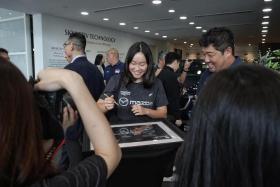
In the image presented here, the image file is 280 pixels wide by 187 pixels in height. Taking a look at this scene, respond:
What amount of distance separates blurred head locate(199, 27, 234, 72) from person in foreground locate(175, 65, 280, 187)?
1.57 meters

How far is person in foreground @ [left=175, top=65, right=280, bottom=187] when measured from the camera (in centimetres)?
57

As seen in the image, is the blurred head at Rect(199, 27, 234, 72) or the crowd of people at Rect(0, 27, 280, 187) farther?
the blurred head at Rect(199, 27, 234, 72)

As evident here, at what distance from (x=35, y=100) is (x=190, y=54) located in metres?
22.0

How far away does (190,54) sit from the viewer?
22047 mm

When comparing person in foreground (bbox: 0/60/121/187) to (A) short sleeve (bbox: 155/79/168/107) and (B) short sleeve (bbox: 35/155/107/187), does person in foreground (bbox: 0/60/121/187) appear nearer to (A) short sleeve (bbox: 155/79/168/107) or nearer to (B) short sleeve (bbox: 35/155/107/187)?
(B) short sleeve (bbox: 35/155/107/187)

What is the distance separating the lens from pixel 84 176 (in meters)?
0.70

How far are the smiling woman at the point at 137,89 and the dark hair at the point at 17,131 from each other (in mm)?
1401

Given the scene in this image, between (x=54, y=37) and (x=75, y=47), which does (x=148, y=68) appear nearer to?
(x=75, y=47)

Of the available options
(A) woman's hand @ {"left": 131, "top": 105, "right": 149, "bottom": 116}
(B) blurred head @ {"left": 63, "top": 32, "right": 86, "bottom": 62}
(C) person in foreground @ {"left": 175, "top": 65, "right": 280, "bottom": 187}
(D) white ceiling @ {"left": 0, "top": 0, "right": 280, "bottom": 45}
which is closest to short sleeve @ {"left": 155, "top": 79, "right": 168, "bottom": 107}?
(A) woman's hand @ {"left": 131, "top": 105, "right": 149, "bottom": 116}

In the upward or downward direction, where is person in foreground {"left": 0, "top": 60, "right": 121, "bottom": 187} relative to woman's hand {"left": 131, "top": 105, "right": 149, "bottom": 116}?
upward

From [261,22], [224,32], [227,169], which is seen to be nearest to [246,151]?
[227,169]

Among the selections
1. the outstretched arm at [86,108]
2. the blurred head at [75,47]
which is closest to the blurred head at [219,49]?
the blurred head at [75,47]

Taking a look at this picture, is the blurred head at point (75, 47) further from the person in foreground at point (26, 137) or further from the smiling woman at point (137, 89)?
the person in foreground at point (26, 137)

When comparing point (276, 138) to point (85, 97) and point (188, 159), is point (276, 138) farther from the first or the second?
point (85, 97)
